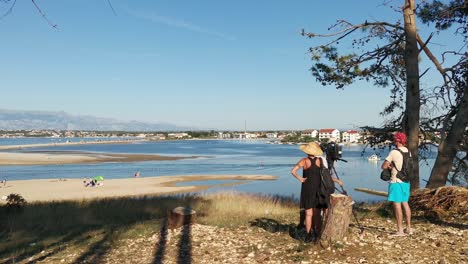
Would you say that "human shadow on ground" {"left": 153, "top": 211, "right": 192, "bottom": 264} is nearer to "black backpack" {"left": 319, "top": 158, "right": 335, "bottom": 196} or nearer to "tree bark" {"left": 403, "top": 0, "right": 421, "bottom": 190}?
"black backpack" {"left": 319, "top": 158, "right": 335, "bottom": 196}

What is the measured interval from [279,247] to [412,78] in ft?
22.8

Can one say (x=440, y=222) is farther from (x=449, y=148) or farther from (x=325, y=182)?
(x=325, y=182)

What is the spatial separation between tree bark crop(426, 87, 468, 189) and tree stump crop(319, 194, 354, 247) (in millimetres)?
5596

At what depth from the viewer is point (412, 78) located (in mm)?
12055

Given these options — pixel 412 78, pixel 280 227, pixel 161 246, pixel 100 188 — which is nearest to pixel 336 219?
pixel 280 227

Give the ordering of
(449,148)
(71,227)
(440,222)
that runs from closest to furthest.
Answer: (440,222), (449,148), (71,227)

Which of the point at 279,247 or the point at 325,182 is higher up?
the point at 325,182

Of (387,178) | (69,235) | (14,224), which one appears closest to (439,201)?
(387,178)

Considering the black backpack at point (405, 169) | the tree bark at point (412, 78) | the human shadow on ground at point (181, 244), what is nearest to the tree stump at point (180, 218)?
the human shadow on ground at point (181, 244)

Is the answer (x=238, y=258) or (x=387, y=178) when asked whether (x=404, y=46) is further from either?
(x=238, y=258)

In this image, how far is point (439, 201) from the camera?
987cm

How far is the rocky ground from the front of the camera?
22.2ft

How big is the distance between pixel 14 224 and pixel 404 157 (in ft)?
35.1

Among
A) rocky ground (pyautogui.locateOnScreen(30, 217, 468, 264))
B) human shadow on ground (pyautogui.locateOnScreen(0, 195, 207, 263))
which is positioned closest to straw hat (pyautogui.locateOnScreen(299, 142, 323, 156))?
rocky ground (pyautogui.locateOnScreen(30, 217, 468, 264))
